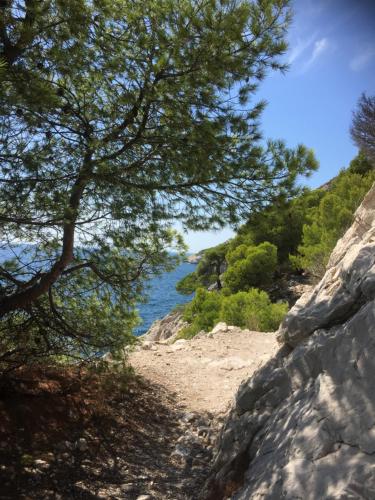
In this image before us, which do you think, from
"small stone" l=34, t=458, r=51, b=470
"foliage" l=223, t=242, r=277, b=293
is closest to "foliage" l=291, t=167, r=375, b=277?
"foliage" l=223, t=242, r=277, b=293

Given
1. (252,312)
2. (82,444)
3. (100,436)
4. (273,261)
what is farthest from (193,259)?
(82,444)

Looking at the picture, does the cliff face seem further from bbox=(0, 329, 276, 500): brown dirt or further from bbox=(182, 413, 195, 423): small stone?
bbox=(182, 413, 195, 423): small stone

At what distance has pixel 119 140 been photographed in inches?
153

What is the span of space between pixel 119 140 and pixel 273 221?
191 cm

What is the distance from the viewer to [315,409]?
8.73 ft

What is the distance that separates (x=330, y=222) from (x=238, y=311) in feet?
17.9

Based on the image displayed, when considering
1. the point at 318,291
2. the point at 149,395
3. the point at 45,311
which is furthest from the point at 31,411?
the point at 318,291

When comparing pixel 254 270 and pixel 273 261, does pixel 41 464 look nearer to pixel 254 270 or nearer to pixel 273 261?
pixel 254 270

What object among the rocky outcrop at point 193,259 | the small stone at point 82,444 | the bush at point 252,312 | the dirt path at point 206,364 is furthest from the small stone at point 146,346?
the small stone at point 82,444

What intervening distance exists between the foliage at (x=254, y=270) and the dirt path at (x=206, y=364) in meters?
7.78

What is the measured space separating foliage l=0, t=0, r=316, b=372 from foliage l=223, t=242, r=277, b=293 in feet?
49.0

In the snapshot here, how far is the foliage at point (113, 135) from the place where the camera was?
321 centimetres

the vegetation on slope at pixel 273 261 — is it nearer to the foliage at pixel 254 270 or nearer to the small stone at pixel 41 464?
the foliage at pixel 254 270

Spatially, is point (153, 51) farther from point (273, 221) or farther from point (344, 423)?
point (344, 423)
